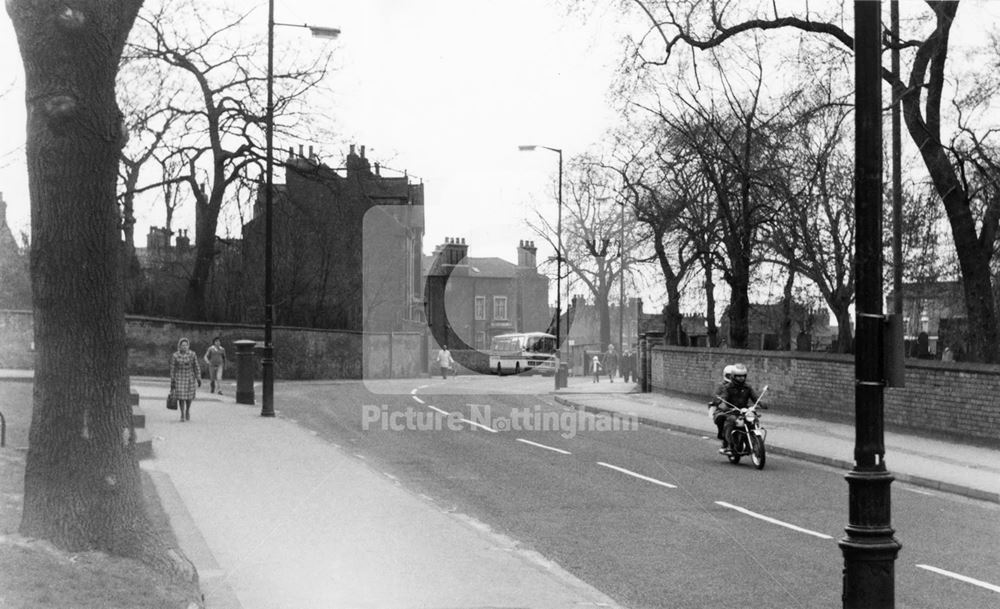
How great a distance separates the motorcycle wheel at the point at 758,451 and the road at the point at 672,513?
0.19 meters

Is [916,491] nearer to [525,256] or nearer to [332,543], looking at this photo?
[332,543]

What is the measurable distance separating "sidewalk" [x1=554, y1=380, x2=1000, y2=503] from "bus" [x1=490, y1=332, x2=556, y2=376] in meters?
34.2

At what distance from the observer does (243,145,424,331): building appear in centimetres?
4569

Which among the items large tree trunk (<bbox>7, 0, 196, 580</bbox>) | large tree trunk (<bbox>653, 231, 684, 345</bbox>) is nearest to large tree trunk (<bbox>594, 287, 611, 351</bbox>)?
large tree trunk (<bbox>653, 231, 684, 345</bbox>)

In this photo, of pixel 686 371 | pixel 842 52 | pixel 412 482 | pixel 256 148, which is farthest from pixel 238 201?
pixel 412 482

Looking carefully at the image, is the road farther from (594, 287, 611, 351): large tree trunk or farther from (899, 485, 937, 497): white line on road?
(594, 287, 611, 351): large tree trunk

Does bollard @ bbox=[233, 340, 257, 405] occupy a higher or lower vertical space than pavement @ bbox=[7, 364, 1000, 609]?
higher

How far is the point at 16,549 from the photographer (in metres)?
6.63

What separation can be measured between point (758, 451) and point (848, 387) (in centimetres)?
876

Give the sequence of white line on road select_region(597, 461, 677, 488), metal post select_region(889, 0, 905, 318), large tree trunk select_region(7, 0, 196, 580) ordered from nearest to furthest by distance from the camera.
Result: large tree trunk select_region(7, 0, 196, 580) < white line on road select_region(597, 461, 677, 488) < metal post select_region(889, 0, 905, 318)

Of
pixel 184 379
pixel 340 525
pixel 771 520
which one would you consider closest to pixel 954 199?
pixel 771 520

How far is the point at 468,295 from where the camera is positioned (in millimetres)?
95000

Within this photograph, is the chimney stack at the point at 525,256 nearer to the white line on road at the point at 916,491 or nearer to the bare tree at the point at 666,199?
the bare tree at the point at 666,199

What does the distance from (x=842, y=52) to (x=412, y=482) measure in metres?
15.0
